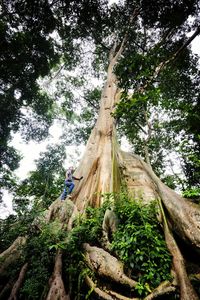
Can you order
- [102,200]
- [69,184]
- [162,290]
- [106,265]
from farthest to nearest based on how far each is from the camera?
[69,184] → [102,200] → [106,265] → [162,290]

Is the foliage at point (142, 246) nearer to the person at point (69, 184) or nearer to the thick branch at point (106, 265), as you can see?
the thick branch at point (106, 265)

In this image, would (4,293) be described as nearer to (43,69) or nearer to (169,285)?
(169,285)

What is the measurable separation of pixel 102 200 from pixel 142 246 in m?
2.29

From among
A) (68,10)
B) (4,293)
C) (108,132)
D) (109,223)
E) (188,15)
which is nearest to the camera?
(4,293)

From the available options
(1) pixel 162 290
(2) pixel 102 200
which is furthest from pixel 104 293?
(2) pixel 102 200

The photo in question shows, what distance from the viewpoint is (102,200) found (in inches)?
233

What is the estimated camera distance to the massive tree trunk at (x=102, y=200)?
3.58m

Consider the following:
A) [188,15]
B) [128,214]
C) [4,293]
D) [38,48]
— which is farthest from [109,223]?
[38,48]

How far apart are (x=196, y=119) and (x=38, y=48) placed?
9756 mm

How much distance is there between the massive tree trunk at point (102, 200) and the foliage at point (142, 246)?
129 millimetres

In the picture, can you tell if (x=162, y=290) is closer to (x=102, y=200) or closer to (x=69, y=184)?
(x=102, y=200)

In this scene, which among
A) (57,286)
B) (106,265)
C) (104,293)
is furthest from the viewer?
(106,265)

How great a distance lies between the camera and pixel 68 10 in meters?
11.4

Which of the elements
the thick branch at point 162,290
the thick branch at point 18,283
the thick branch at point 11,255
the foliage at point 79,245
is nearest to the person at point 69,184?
the foliage at point 79,245
